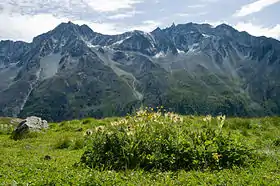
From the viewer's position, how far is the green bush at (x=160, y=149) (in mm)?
11984

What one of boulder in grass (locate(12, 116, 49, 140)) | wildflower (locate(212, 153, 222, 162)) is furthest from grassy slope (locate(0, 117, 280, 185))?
boulder in grass (locate(12, 116, 49, 140))

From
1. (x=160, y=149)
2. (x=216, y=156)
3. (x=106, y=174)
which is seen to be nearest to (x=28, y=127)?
(x=160, y=149)

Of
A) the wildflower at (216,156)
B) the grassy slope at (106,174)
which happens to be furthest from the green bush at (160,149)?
the grassy slope at (106,174)

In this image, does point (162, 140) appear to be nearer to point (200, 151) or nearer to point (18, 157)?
point (200, 151)

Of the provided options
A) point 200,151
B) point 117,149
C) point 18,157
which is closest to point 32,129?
point 18,157

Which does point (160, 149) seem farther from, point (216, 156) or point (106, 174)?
point (106, 174)

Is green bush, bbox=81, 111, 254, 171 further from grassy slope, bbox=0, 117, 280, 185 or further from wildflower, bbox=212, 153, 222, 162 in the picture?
grassy slope, bbox=0, 117, 280, 185

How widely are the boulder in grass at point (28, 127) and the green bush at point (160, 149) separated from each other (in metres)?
10.6

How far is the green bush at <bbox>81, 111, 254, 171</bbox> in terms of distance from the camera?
39.3ft

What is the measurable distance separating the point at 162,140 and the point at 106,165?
2477mm

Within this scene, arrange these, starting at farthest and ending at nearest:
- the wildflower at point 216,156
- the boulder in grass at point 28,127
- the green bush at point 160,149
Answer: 1. the boulder in grass at point 28,127
2. the green bush at point 160,149
3. the wildflower at point 216,156

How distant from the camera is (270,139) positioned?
17875 mm

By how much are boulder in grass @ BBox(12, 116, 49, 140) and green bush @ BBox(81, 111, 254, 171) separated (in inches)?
418

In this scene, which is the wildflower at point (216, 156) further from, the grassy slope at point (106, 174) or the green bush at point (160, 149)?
the grassy slope at point (106, 174)
